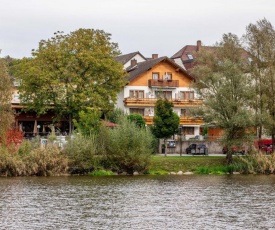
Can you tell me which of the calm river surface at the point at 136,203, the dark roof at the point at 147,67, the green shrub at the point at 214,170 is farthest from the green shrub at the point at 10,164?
the dark roof at the point at 147,67

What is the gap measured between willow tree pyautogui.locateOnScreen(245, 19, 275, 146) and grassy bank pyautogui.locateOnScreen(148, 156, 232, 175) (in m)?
6.09

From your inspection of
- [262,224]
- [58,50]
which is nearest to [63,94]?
[58,50]

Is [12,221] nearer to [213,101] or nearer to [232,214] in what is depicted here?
[232,214]

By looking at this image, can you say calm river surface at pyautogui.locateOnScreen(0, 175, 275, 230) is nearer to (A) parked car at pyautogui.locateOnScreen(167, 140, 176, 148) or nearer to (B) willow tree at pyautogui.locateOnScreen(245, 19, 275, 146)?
(B) willow tree at pyautogui.locateOnScreen(245, 19, 275, 146)

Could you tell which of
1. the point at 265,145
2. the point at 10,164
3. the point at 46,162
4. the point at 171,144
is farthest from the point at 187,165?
the point at 10,164

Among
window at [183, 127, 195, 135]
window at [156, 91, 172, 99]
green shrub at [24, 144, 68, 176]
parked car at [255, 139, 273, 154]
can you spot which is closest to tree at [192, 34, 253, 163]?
parked car at [255, 139, 273, 154]

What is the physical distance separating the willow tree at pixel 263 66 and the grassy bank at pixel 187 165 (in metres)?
6.09

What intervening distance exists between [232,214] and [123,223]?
6.77 metres

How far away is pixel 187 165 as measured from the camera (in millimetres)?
68438

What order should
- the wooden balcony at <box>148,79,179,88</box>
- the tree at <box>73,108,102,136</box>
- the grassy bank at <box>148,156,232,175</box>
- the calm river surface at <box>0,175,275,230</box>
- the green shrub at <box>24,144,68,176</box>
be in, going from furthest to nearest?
the wooden balcony at <box>148,79,179,88</box>, the tree at <box>73,108,102,136</box>, the grassy bank at <box>148,156,232,175</box>, the green shrub at <box>24,144,68,176</box>, the calm river surface at <box>0,175,275,230</box>

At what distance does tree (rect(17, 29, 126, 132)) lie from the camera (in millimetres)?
85062

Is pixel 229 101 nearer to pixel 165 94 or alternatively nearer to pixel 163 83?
pixel 163 83

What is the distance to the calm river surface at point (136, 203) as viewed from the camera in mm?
33812

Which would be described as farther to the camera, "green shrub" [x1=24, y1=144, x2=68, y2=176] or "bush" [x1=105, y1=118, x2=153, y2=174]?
"bush" [x1=105, y1=118, x2=153, y2=174]
